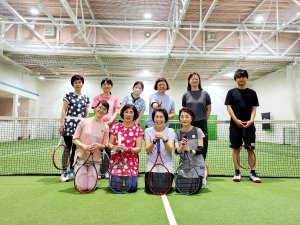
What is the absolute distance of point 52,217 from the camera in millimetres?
3076

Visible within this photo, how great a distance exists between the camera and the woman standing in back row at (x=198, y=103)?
16.3 feet

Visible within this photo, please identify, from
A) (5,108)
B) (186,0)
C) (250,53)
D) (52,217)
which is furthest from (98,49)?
(52,217)

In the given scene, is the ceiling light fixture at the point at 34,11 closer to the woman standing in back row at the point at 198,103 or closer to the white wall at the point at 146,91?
the white wall at the point at 146,91

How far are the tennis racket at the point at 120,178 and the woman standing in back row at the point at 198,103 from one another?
5.17 feet

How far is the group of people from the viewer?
4.33 m

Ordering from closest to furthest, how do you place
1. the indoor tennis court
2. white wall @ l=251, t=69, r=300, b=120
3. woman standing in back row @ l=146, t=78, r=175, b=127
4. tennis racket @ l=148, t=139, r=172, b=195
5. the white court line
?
the white court line, the indoor tennis court, tennis racket @ l=148, t=139, r=172, b=195, woman standing in back row @ l=146, t=78, r=175, b=127, white wall @ l=251, t=69, r=300, b=120

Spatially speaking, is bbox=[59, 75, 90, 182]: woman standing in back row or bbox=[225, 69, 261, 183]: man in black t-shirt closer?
bbox=[59, 75, 90, 182]: woman standing in back row

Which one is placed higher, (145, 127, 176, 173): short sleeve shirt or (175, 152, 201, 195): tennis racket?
(145, 127, 176, 173): short sleeve shirt

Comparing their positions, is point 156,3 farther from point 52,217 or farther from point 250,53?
point 52,217

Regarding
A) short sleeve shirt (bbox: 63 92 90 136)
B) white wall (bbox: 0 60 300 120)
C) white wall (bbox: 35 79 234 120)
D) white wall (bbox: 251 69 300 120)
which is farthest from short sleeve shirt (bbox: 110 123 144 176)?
white wall (bbox: 35 79 234 120)

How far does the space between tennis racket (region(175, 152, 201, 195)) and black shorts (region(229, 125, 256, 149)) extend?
1438mm

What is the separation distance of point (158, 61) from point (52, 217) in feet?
44.4

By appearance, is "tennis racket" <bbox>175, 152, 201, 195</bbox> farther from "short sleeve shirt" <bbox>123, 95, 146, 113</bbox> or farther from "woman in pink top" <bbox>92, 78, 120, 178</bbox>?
"woman in pink top" <bbox>92, 78, 120, 178</bbox>

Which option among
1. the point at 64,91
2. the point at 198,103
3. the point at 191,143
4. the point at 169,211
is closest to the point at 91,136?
the point at 191,143
